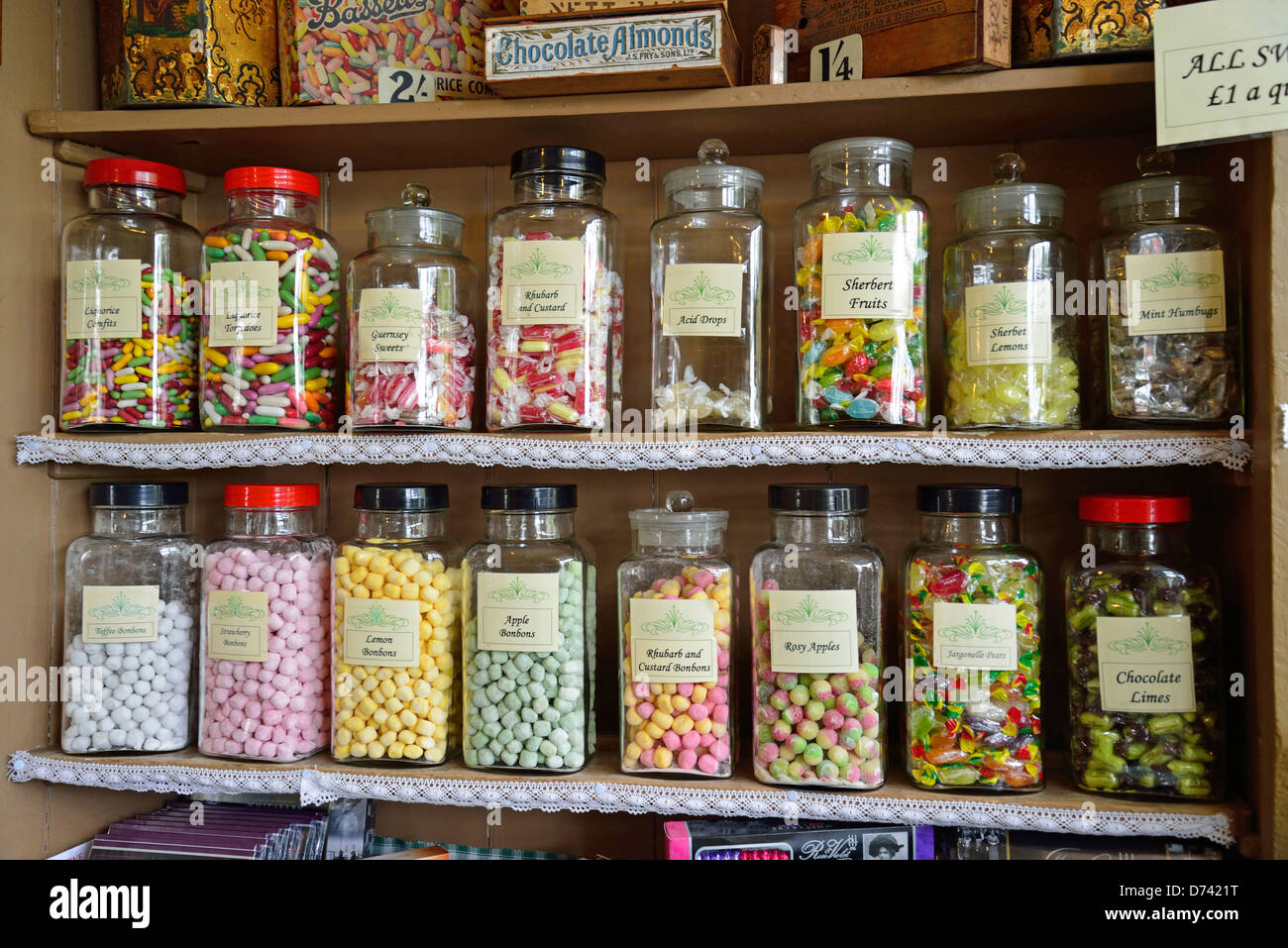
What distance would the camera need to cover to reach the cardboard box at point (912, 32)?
1.05m

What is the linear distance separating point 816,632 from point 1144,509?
42cm

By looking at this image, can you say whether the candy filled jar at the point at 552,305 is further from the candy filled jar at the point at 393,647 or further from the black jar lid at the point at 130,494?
the black jar lid at the point at 130,494

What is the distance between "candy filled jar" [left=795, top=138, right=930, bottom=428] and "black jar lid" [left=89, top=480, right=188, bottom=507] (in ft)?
2.99

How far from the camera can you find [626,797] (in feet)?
3.68

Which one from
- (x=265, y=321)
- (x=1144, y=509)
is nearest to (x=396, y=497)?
(x=265, y=321)

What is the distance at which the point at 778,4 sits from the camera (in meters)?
1.21

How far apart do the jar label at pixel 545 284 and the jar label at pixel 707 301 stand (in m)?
0.13

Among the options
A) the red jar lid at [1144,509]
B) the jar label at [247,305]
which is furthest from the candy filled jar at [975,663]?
the jar label at [247,305]

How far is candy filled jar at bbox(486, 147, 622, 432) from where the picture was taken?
115cm

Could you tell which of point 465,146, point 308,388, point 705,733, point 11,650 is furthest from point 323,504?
point 705,733

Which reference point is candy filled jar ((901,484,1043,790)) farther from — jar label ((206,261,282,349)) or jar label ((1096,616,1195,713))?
jar label ((206,261,282,349))

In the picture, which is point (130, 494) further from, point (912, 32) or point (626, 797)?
point (912, 32)

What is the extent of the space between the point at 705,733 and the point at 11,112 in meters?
1.28
